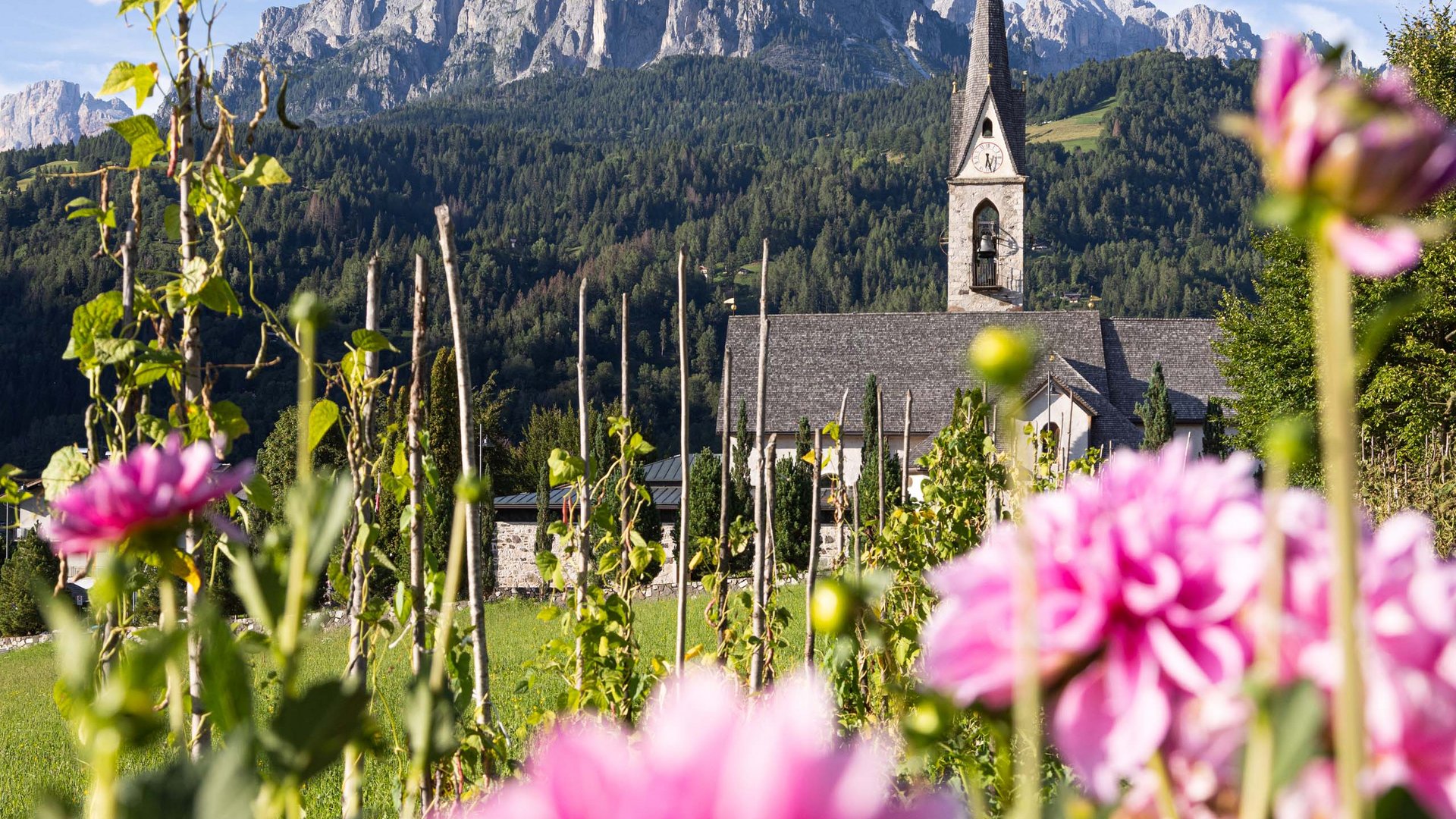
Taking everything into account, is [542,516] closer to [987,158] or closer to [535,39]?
[987,158]


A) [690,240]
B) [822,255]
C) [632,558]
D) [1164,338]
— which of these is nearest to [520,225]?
[690,240]

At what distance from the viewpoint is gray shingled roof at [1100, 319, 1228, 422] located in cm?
2530

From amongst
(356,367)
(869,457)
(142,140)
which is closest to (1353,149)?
(356,367)

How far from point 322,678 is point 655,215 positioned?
91195mm

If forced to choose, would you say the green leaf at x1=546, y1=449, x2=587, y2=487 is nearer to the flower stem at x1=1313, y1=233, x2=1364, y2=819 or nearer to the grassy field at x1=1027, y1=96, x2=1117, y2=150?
the flower stem at x1=1313, y1=233, x2=1364, y2=819

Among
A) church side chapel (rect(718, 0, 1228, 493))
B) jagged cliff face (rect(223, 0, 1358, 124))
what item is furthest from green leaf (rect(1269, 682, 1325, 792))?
jagged cliff face (rect(223, 0, 1358, 124))

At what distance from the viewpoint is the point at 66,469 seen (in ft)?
5.38

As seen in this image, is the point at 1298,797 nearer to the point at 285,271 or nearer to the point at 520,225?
the point at 285,271

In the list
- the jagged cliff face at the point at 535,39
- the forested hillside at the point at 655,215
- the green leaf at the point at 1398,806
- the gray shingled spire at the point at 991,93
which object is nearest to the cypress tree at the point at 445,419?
the green leaf at the point at 1398,806

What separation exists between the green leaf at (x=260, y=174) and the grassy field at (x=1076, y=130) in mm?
110548

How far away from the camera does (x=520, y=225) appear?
89562 mm

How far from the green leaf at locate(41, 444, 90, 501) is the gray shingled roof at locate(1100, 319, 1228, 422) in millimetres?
24915

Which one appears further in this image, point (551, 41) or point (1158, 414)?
point (551, 41)

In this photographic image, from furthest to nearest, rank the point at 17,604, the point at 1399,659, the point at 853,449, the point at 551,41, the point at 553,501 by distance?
the point at 551,41 < the point at 853,449 < the point at 553,501 < the point at 17,604 < the point at 1399,659
